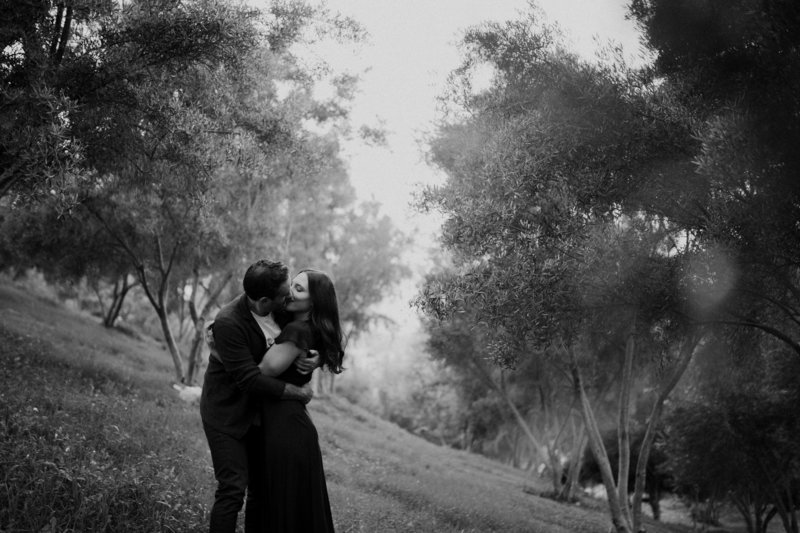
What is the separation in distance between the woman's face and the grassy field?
3089mm

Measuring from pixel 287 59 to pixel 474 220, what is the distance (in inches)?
275

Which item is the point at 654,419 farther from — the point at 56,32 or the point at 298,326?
the point at 56,32

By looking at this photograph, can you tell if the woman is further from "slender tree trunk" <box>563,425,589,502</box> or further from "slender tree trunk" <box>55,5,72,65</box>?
"slender tree trunk" <box>563,425,589,502</box>

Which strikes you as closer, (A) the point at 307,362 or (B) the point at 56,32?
(A) the point at 307,362

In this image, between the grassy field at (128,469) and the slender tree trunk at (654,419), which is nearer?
the grassy field at (128,469)

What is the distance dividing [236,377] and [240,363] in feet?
0.41

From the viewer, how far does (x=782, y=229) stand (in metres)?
6.68

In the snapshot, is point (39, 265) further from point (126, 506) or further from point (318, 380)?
point (126, 506)

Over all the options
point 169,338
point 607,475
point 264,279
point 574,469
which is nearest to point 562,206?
point 264,279

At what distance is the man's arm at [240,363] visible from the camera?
Answer: 458 centimetres

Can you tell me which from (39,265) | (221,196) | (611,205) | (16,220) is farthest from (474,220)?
(39,265)

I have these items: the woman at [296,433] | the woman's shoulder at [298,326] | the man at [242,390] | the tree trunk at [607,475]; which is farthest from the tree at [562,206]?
the tree trunk at [607,475]

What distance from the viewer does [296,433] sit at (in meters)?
4.80

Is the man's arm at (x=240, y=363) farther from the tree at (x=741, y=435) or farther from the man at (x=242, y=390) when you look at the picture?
the tree at (x=741, y=435)
